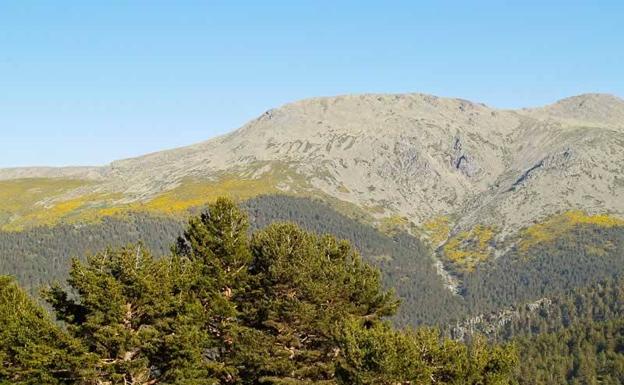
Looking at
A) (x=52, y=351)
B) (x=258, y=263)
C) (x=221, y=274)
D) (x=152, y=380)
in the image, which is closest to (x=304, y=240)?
(x=258, y=263)

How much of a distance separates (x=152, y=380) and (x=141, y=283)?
702 centimetres

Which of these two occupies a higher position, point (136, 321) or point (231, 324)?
point (136, 321)

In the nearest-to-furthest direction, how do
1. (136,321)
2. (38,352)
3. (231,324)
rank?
(38,352), (136,321), (231,324)

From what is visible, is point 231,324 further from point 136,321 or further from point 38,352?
point 38,352

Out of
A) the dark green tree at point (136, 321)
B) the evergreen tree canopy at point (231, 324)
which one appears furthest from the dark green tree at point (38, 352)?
the dark green tree at point (136, 321)

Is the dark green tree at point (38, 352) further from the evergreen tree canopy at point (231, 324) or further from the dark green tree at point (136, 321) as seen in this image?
the dark green tree at point (136, 321)

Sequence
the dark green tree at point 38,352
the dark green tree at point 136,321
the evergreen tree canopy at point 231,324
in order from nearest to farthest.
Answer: the dark green tree at point 38,352
the evergreen tree canopy at point 231,324
the dark green tree at point 136,321

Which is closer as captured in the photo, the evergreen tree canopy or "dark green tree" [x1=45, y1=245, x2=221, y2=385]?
the evergreen tree canopy

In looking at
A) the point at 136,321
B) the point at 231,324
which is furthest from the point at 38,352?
the point at 231,324

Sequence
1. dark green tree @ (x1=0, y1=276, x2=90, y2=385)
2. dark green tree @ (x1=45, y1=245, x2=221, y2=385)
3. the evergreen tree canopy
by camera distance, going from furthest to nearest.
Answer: dark green tree @ (x1=45, y1=245, x2=221, y2=385), the evergreen tree canopy, dark green tree @ (x1=0, y1=276, x2=90, y2=385)

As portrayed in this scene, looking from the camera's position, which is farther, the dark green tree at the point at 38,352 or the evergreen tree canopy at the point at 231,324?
the evergreen tree canopy at the point at 231,324

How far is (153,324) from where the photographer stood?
40.5m

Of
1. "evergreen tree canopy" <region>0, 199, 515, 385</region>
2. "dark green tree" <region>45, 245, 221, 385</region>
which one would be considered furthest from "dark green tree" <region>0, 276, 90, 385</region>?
"dark green tree" <region>45, 245, 221, 385</region>

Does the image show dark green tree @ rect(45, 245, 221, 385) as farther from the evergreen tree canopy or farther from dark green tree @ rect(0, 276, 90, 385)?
dark green tree @ rect(0, 276, 90, 385)
